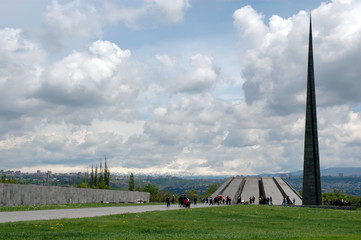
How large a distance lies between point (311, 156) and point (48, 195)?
30618mm

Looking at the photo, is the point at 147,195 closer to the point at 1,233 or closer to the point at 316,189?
the point at 316,189

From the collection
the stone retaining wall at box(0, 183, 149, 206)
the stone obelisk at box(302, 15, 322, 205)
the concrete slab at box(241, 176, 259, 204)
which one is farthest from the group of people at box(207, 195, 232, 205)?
the stone retaining wall at box(0, 183, 149, 206)

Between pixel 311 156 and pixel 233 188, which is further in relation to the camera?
pixel 233 188

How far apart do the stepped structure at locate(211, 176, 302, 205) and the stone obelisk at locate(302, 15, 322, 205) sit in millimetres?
15544

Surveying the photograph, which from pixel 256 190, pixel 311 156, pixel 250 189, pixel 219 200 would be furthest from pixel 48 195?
pixel 250 189

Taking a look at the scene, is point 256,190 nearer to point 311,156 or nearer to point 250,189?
point 250,189

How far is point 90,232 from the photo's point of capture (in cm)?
1505

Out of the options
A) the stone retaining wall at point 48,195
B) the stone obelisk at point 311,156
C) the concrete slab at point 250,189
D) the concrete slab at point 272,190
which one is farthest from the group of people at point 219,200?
the stone retaining wall at point 48,195

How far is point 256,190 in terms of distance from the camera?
76500 mm

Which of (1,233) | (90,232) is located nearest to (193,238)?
(90,232)

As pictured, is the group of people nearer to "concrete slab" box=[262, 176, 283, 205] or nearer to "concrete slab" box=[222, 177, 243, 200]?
"concrete slab" box=[262, 176, 283, 205]

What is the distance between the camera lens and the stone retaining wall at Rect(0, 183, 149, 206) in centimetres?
3843

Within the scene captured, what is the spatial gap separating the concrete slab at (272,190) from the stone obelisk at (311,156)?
1454 centimetres

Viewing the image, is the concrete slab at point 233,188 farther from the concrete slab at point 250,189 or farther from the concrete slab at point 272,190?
the concrete slab at point 272,190
